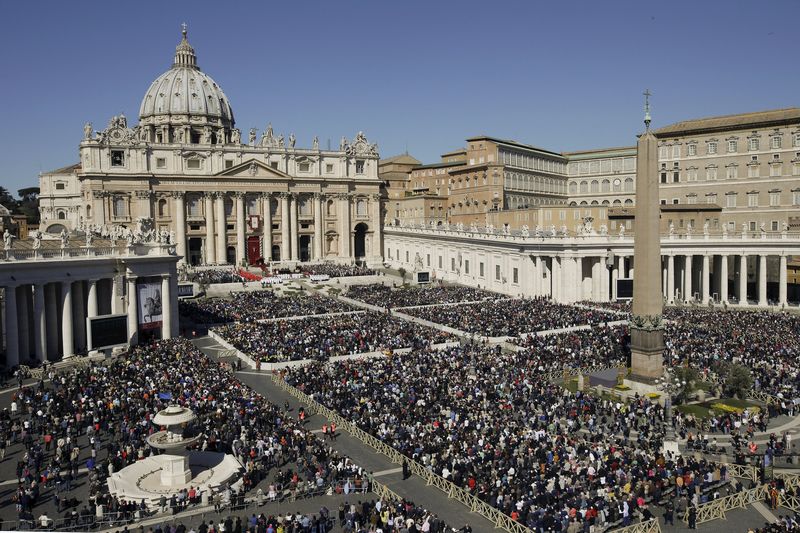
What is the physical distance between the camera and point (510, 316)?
4694 centimetres

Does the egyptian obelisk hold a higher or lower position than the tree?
higher

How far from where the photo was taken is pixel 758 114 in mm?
71500

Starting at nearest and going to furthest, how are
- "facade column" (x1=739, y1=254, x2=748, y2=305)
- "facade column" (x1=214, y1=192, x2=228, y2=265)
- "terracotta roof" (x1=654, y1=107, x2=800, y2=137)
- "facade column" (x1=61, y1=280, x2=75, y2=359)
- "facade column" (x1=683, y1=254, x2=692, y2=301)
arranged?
"facade column" (x1=61, y1=280, x2=75, y2=359) → "facade column" (x1=739, y1=254, x2=748, y2=305) → "facade column" (x1=683, y1=254, x2=692, y2=301) → "terracotta roof" (x1=654, y1=107, x2=800, y2=137) → "facade column" (x1=214, y1=192, x2=228, y2=265)

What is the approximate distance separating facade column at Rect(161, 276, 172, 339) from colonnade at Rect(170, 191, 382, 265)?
45.0 meters

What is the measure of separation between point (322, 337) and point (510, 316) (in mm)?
13433

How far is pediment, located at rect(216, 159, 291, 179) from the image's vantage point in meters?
89.6

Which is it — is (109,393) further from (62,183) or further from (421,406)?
(62,183)

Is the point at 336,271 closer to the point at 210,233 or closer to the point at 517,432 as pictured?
the point at 210,233

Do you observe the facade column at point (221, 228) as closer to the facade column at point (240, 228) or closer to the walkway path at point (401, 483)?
the facade column at point (240, 228)

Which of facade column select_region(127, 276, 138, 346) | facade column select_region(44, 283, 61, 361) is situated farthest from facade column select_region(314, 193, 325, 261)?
facade column select_region(44, 283, 61, 361)

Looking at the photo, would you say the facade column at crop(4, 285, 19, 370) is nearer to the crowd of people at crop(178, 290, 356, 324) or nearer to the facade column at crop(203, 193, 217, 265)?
the crowd of people at crop(178, 290, 356, 324)

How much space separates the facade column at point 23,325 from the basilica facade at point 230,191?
136 feet

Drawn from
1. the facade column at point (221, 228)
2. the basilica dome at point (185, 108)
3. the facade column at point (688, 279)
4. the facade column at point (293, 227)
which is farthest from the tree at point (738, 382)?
the basilica dome at point (185, 108)

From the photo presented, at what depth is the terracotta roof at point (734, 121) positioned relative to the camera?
68875 mm
